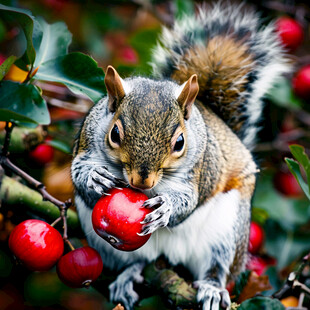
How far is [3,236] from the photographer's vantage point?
1.59 meters

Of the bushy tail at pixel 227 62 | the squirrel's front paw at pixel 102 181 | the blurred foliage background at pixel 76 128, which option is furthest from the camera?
the bushy tail at pixel 227 62

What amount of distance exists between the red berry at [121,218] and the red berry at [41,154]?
2.16 feet

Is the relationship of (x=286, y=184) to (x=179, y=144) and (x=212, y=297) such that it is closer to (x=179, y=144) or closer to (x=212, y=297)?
(x=212, y=297)

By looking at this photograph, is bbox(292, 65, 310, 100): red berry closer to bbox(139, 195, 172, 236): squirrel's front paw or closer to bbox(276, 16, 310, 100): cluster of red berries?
bbox(276, 16, 310, 100): cluster of red berries

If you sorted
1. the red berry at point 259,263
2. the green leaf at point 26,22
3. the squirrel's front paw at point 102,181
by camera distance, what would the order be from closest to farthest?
the green leaf at point 26,22 < the squirrel's front paw at point 102,181 < the red berry at point 259,263

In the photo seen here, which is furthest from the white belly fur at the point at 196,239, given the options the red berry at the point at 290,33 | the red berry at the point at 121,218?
the red berry at the point at 290,33

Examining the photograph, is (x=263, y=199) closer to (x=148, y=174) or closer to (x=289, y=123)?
(x=289, y=123)

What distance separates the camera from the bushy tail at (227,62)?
2053mm

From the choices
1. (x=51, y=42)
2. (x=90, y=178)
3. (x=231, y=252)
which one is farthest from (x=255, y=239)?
(x=51, y=42)

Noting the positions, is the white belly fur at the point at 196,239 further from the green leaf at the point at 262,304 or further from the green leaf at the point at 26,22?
the green leaf at the point at 26,22

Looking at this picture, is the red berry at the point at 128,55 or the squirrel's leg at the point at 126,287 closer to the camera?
the squirrel's leg at the point at 126,287

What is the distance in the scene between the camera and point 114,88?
136cm

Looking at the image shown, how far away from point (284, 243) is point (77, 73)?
50.5 inches

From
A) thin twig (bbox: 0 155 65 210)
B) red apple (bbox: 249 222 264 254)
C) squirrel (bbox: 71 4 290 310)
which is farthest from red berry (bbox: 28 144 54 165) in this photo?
red apple (bbox: 249 222 264 254)
